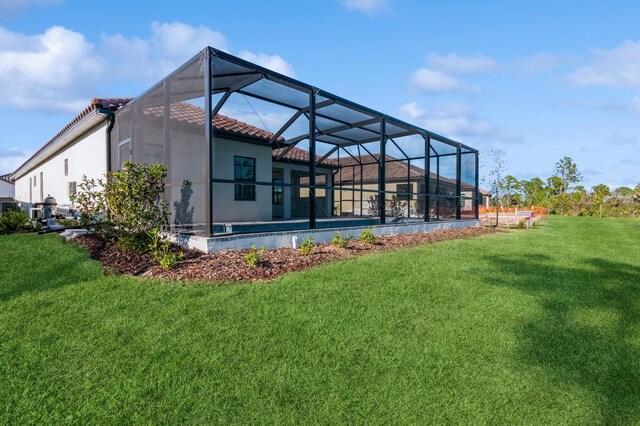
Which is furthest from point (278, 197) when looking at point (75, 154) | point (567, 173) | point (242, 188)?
point (567, 173)

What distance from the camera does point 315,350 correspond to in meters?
2.85

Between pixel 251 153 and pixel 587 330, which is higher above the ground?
pixel 251 153

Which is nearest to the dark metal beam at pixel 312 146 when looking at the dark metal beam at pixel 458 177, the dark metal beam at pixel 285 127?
the dark metal beam at pixel 285 127

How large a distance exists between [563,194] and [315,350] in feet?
121

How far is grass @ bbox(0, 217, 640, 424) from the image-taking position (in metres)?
2.17

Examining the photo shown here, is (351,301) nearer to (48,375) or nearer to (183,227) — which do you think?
(48,375)

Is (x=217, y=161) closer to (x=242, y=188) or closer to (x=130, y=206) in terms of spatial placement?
(x=242, y=188)

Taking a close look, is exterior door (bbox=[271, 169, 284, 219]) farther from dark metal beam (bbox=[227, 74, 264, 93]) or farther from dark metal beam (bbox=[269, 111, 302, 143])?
dark metal beam (bbox=[227, 74, 264, 93])

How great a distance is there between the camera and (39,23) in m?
7.66

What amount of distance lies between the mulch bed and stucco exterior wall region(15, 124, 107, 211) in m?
4.27

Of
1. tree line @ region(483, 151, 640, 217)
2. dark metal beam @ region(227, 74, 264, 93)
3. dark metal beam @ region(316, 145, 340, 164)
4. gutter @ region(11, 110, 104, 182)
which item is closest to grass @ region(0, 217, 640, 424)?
dark metal beam @ region(227, 74, 264, 93)

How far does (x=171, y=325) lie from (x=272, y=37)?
7605mm

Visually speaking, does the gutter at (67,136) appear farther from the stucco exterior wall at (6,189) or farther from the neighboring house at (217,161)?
the stucco exterior wall at (6,189)

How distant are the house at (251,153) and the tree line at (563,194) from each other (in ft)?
16.8
